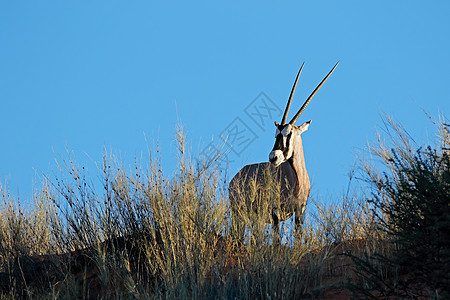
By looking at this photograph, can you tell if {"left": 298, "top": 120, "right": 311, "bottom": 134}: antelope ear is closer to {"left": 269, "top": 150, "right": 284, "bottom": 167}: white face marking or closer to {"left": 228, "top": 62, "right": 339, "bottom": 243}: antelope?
{"left": 228, "top": 62, "right": 339, "bottom": 243}: antelope

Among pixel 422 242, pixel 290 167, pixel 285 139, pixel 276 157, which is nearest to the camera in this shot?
pixel 422 242

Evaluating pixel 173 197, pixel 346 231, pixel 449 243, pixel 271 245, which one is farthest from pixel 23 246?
pixel 449 243

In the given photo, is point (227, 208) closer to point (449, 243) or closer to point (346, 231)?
point (346, 231)

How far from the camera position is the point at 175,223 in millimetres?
5203

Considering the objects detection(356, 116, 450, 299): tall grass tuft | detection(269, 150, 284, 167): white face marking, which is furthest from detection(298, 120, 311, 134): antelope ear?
detection(356, 116, 450, 299): tall grass tuft

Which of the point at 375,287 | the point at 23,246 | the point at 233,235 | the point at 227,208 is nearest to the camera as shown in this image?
the point at 375,287

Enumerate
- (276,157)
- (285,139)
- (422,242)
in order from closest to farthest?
(422,242), (276,157), (285,139)

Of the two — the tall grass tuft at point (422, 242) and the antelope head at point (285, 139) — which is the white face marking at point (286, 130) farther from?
the tall grass tuft at point (422, 242)

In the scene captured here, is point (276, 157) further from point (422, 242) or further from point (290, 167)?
point (422, 242)

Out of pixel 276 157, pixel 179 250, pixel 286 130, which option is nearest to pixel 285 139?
pixel 286 130

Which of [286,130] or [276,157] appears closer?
[276,157]

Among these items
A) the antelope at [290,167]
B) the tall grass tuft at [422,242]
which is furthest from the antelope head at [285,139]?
the tall grass tuft at [422,242]

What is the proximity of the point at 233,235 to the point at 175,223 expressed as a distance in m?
0.74

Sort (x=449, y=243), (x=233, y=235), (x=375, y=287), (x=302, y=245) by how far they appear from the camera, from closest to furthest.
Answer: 1. (x=449, y=243)
2. (x=375, y=287)
3. (x=302, y=245)
4. (x=233, y=235)
